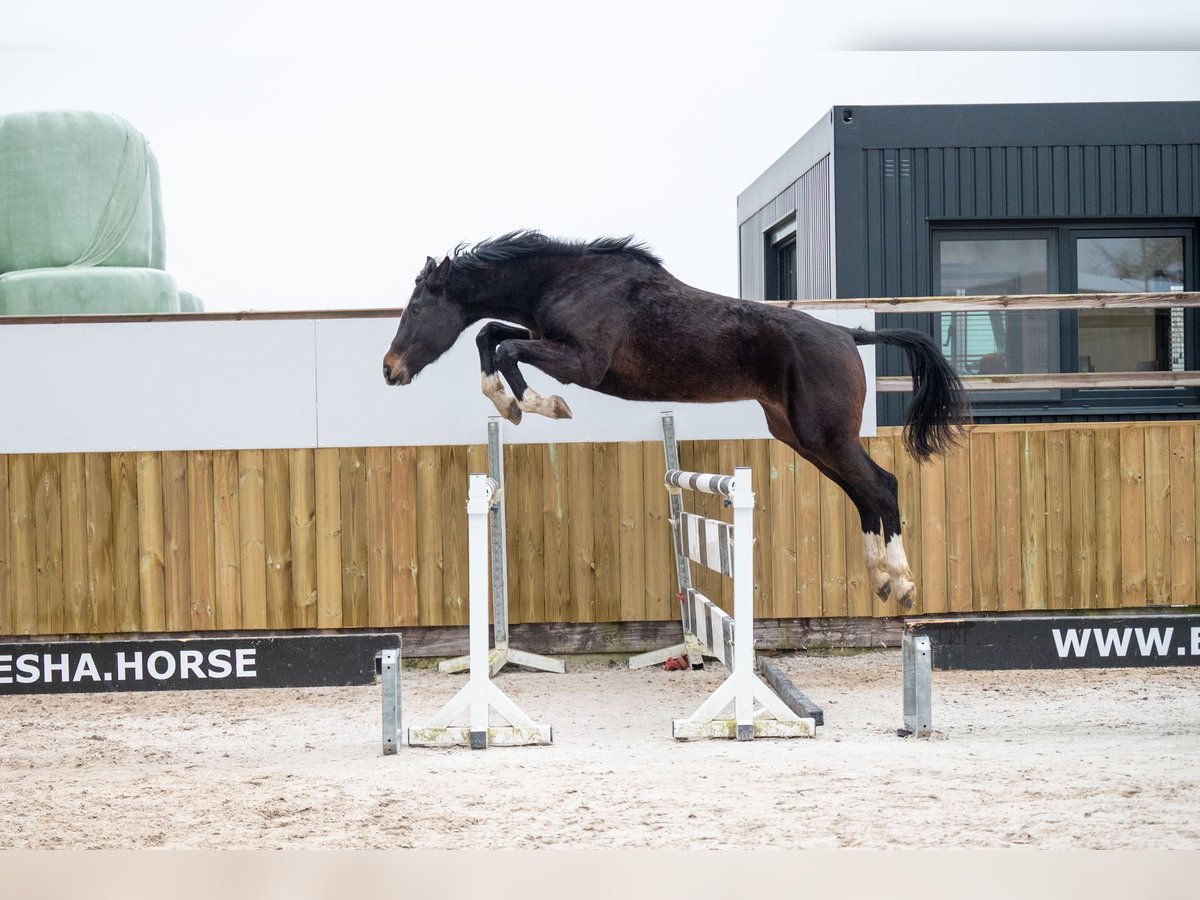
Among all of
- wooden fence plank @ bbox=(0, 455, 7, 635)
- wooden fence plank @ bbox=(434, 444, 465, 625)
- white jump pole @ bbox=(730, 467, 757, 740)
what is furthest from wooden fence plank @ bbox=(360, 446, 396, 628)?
white jump pole @ bbox=(730, 467, 757, 740)

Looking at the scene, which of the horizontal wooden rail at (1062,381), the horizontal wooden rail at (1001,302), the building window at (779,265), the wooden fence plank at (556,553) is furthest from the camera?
the building window at (779,265)

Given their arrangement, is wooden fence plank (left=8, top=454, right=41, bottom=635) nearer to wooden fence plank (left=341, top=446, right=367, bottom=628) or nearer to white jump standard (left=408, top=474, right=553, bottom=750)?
wooden fence plank (left=341, top=446, right=367, bottom=628)

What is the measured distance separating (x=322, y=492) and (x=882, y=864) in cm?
455

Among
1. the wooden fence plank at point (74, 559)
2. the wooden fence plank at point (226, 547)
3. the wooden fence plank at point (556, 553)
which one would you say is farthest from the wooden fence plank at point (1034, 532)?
the wooden fence plank at point (74, 559)

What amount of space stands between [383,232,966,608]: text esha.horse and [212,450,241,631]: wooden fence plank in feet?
10.4

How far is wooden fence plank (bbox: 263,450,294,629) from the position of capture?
6.48 meters

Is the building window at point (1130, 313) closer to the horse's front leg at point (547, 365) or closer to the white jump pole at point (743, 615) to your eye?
the white jump pole at point (743, 615)

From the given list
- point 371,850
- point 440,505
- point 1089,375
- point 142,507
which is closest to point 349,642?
point 371,850

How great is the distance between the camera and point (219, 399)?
6320 mm

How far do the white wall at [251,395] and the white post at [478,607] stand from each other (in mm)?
1641

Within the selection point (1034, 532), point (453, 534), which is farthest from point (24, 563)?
point (1034, 532)

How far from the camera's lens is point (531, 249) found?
3752 mm

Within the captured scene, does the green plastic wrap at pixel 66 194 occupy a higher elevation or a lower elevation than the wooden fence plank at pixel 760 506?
higher

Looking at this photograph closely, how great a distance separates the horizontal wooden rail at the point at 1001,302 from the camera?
591 centimetres
